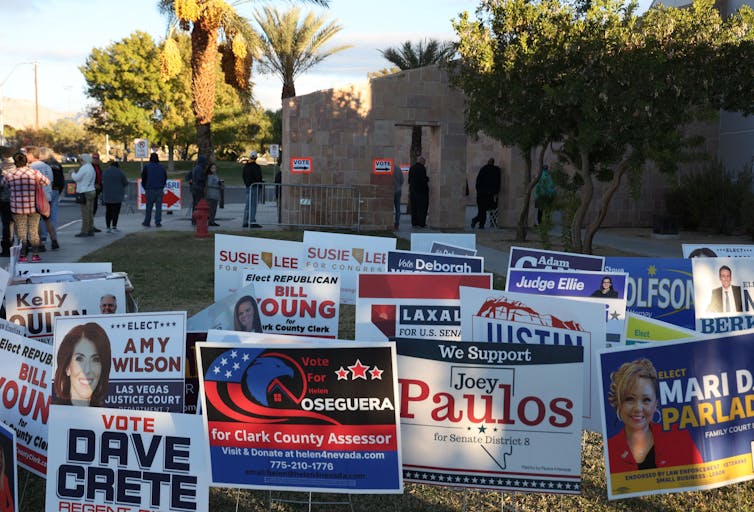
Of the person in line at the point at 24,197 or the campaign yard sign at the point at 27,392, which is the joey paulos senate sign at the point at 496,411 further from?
the person in line at the point at 24,197

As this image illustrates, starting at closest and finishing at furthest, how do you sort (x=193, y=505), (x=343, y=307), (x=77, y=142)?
(x=193, y=505) → (x=343, y=307) → (x=77, y=142)

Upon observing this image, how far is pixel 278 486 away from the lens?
13.9 ft

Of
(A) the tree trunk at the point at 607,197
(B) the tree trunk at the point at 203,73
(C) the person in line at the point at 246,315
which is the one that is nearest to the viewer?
(C) the person in line at the point at 246,315

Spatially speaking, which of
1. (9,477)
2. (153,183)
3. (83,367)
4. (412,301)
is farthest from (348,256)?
(153,183)

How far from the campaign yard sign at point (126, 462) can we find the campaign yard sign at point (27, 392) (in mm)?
756

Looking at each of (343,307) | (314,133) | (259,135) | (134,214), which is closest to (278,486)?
(343,307)

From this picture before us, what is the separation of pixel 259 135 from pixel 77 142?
31.7 m

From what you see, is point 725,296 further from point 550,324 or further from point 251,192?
point 251,192

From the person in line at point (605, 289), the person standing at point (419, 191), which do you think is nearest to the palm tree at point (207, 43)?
the person standing at point (419, 191)

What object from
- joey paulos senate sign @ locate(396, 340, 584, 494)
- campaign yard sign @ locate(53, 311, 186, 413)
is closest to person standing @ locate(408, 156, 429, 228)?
campaign yard sign @ locate(53, 311, 186, 413)

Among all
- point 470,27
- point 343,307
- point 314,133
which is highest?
point 470,27

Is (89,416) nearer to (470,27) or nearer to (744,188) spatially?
(470,27)

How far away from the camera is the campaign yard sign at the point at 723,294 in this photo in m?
6.82

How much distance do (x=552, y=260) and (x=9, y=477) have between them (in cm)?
467
